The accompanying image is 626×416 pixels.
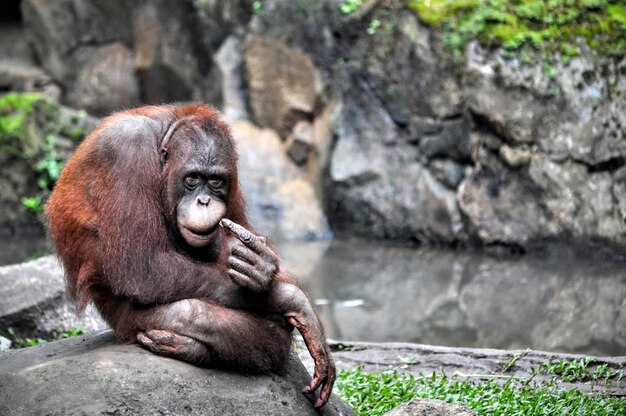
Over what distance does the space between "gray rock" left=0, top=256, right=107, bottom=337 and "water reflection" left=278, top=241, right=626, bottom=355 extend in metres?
2.31

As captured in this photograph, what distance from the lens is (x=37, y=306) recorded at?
5449 mm

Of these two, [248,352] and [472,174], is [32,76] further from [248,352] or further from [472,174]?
[248,352]

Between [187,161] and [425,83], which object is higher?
[187,161]

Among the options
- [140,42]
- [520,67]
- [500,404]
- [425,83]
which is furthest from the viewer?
[140,42]

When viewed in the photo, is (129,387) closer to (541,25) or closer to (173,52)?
(541,25)

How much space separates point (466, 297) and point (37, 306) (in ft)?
13.7

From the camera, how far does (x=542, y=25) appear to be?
955 centimetres

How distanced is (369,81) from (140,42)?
14.1ft

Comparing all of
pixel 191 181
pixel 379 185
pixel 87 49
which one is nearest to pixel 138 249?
pixel 191 181

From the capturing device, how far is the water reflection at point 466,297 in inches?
267

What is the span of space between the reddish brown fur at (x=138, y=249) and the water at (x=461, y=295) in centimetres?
345

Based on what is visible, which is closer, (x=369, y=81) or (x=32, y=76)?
(x=369, y=81)

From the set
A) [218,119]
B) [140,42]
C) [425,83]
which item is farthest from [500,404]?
[140,42]

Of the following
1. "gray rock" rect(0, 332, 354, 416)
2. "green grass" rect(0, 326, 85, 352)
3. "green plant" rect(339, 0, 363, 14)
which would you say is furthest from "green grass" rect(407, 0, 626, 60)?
"gray rock" rect(0, 332, 354, 416)
